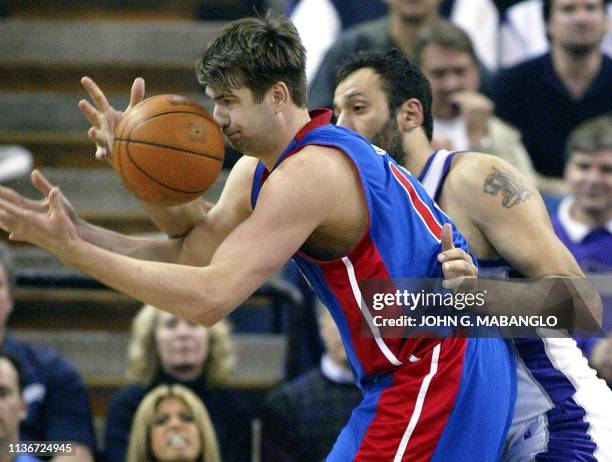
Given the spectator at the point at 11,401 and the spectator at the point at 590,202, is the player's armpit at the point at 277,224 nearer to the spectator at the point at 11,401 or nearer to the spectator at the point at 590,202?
the spectator at the point at 11,401

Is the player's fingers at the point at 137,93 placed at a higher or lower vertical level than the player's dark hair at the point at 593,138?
lower

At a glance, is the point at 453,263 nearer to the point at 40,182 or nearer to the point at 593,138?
the point at 40,182

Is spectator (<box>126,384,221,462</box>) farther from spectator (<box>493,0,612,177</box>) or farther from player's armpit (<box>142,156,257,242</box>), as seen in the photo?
spectator (<box>493,0,612,177</box>)

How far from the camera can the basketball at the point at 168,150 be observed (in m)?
3.75

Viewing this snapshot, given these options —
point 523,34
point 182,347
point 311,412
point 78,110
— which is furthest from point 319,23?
point 311,412

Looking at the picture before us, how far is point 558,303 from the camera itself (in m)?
4.10

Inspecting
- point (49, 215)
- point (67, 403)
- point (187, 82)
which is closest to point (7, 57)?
point (187, 82)

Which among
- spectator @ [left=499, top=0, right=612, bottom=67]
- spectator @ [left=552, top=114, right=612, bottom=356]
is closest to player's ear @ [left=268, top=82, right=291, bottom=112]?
spectator @ [left=552, top=114, right=612, bottom=356]

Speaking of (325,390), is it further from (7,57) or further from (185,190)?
(7,57)

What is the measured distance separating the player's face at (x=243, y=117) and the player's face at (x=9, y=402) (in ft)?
6.17

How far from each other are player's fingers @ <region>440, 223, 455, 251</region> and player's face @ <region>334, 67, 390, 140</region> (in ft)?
2.43

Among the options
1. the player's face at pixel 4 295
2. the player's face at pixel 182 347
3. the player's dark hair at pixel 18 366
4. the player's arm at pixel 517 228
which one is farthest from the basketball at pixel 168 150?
the player's face at pixel 182 347

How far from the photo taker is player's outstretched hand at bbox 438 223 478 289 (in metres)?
3.61

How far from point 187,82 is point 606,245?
304cm
